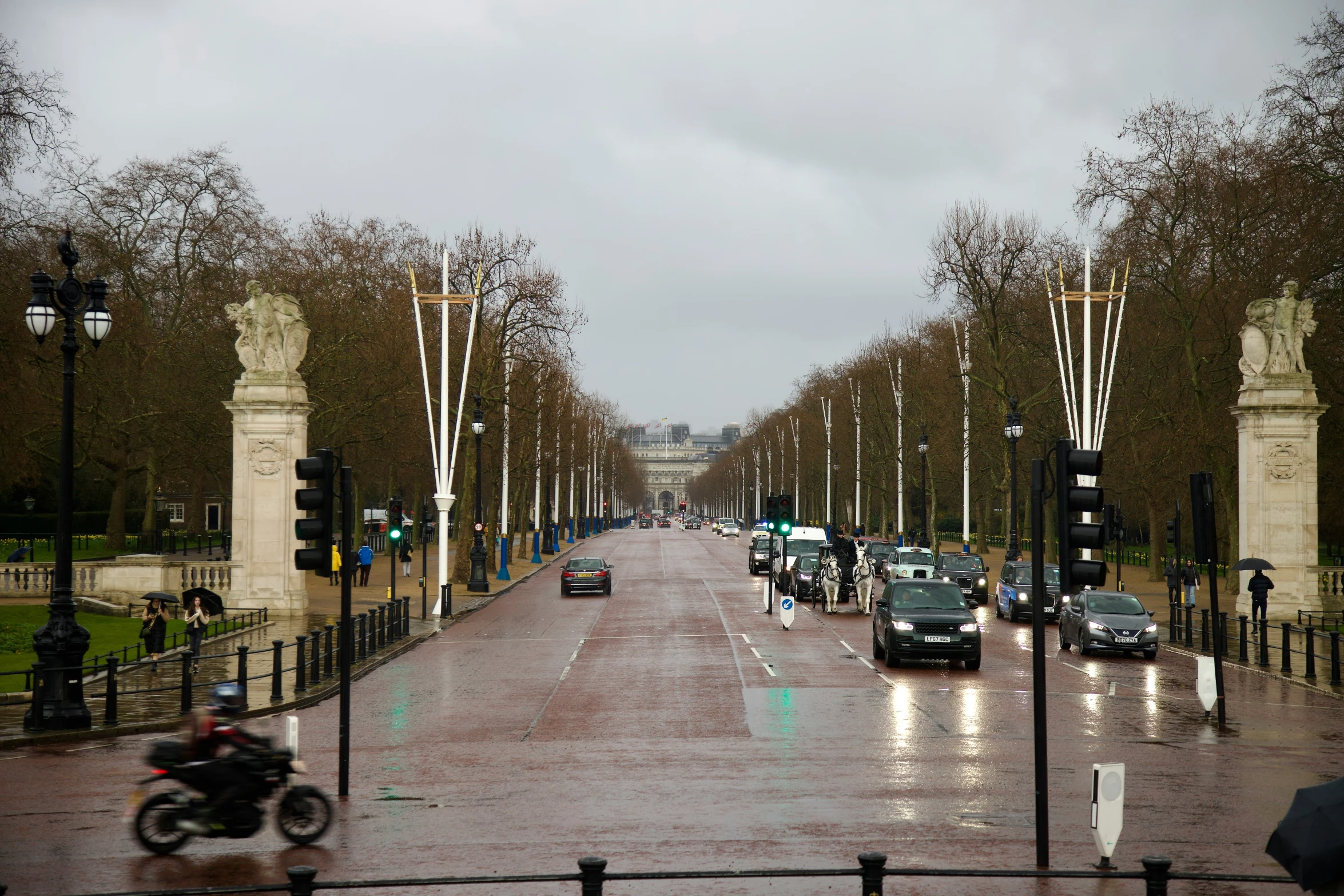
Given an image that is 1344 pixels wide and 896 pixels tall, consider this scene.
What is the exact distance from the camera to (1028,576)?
35031mm

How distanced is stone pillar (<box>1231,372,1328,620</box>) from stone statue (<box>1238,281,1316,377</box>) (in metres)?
0.38

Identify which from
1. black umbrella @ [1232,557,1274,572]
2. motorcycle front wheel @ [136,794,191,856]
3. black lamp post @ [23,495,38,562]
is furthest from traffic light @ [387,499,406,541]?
motorcycle front wheel @ [136,794,191,856]

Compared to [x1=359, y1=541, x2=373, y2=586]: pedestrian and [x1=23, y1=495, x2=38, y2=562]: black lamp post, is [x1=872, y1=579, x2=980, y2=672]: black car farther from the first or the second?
[x1=23, y1=495, x2=38, y2=562]: black lamp post

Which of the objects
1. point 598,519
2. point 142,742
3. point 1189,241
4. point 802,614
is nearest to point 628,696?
point 142,742

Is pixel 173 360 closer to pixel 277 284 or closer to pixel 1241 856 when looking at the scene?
pixel 277 284

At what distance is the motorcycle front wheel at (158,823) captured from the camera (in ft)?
34.3

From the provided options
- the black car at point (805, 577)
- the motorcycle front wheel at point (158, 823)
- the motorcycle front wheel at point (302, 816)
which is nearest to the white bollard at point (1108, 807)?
the motorcycle front wheel at point (302, 816)

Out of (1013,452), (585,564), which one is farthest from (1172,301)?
(585,564)

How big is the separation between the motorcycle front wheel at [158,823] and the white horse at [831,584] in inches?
1088

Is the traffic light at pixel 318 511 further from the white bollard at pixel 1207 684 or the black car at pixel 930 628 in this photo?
the black car at pixel 930 628

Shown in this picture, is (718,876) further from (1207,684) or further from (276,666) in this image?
(276,666)

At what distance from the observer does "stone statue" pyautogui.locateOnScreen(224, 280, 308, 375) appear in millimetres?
35000

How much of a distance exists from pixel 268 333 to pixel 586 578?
43.9 ft

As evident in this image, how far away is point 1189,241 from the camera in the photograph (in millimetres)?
45812
